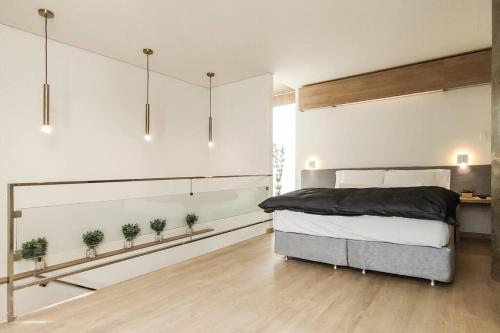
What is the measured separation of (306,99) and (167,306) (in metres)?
4.70

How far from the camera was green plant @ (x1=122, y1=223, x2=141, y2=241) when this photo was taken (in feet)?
9.93

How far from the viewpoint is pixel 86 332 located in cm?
192

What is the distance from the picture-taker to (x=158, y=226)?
3355 millimetres

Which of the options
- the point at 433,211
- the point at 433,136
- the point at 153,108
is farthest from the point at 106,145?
the point at 433,136

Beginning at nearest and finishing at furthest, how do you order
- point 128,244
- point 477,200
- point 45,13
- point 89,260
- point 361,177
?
point 89,260 → point 128,244 → point 45,13 → point 477,200 → point 361,177

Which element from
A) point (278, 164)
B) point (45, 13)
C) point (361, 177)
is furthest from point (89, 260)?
point (278, 164)

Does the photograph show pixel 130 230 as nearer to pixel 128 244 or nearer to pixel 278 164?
pixel 128 244

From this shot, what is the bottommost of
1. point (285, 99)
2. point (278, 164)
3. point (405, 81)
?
point (278, 164)

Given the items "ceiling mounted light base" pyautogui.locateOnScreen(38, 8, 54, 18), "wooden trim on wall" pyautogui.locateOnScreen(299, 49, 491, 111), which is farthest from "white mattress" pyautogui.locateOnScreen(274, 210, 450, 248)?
"ceiling mounted light base" pyautogui.locateOnScreen(38, 8, 54, 18)

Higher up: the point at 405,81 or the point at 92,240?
the point at 405,81

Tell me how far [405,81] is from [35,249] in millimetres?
5402

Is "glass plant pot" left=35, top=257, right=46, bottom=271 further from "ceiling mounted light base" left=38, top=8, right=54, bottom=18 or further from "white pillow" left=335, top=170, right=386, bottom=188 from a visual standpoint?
"white pillow" left=335, top=170, right=386, bottom=188

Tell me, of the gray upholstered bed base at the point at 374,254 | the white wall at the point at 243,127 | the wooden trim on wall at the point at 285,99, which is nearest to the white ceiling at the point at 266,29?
the white wall at the point at 243,127

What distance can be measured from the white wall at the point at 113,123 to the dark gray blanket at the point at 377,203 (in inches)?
58.6
